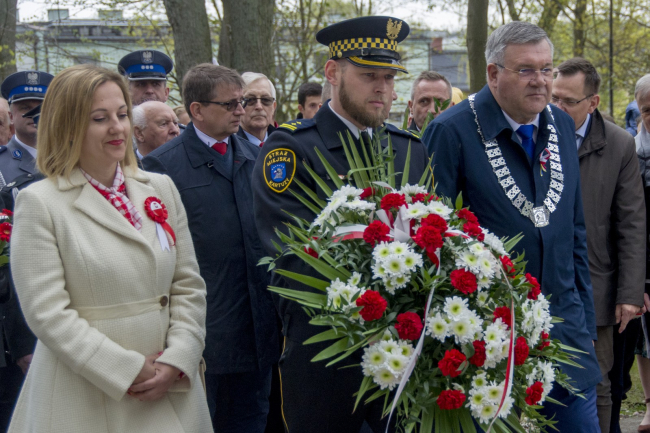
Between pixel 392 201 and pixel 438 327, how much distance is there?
470 mm

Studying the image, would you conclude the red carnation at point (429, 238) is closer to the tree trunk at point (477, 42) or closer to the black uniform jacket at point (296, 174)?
the black uniform jacket at point (296, 174)

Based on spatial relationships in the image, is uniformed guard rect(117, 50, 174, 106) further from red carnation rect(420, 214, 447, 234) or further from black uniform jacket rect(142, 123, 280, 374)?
red carnation rect(420, 214, 447, 234)

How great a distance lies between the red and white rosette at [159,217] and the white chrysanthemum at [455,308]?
118 centimetres

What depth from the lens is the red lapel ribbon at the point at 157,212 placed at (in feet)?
9.73

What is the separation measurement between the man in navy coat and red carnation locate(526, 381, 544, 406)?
2.85 ft

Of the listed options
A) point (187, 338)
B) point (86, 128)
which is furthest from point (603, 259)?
point (86, 128)

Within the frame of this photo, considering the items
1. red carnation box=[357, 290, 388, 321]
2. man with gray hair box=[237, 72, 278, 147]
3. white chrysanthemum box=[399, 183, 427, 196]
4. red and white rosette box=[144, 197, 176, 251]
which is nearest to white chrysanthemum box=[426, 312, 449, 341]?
red carnation box=[357, 290, 388, 321]

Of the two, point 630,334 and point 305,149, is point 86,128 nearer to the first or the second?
point 305,149

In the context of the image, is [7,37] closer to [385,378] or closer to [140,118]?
[140,118]

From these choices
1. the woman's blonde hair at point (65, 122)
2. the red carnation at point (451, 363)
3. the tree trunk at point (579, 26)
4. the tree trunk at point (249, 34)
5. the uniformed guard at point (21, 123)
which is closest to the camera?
the red carnation at point (451, 363)

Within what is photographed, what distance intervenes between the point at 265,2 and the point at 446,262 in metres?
6.81

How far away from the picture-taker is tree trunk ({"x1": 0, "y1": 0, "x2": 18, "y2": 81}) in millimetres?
11416

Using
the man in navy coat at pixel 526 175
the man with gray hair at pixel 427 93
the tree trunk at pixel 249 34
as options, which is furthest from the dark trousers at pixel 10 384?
the tree trunk at pixel 249 34

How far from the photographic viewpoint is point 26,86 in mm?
5320
